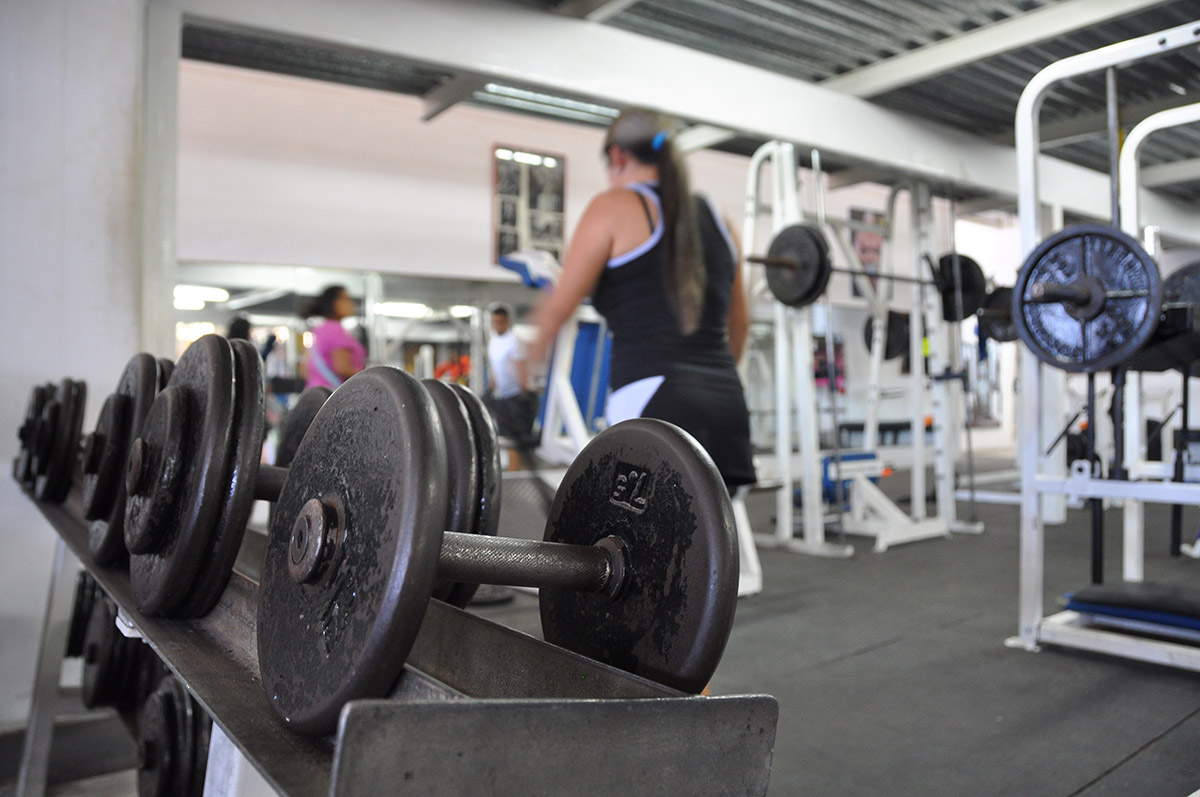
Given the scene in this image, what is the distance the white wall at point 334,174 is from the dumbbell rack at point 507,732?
4195 millimetres

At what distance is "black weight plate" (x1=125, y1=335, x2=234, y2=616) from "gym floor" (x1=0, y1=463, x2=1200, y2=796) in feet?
3.73

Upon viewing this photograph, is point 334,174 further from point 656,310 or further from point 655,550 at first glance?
point 655,550

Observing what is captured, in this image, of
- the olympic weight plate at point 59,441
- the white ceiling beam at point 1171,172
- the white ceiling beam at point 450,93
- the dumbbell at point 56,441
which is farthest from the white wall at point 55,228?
the white ceiling beam at point 1171,172

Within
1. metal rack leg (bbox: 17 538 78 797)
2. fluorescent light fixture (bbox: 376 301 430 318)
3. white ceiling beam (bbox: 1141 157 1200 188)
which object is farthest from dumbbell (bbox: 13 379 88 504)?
white ceiling beam (bbox: 1141 157 1200 188)

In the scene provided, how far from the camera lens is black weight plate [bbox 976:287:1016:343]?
4.70m

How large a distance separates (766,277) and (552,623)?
3.59 m

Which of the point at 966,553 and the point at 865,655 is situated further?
the point at 966,553

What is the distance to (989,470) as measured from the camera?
346 inches

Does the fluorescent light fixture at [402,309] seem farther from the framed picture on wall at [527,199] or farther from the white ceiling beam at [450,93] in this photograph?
the white ceiling beam at [450,93]

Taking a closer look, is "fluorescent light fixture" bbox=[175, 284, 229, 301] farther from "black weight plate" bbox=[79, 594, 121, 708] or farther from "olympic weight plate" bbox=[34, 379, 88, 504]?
"black weight plate" bbox=[79, 594, 121, 708]

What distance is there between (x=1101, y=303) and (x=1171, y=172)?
14.9ft

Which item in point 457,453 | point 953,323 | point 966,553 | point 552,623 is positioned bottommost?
point 966,553

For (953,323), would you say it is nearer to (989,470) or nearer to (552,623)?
(989,470)

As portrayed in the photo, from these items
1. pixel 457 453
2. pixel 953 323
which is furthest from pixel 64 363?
pixel 953 323
